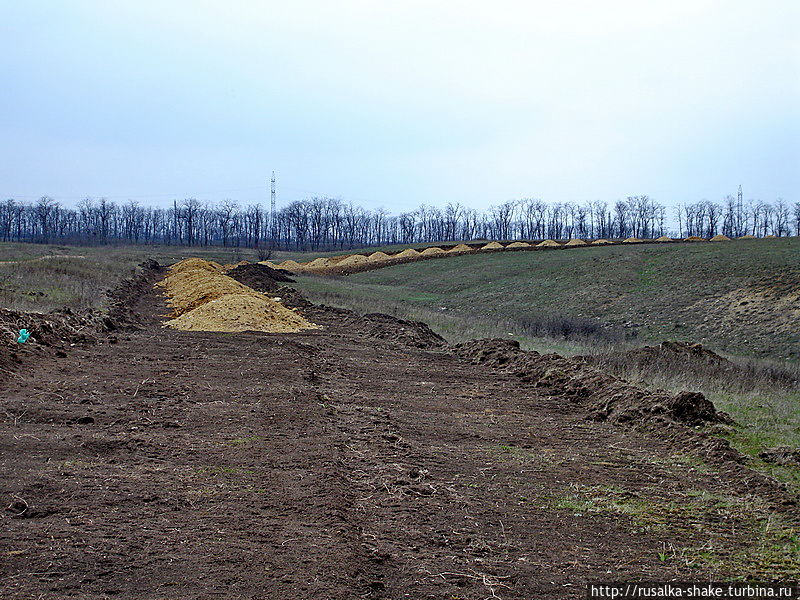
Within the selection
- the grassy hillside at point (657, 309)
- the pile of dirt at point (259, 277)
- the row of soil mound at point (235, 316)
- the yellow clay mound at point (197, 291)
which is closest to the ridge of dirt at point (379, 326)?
the grassy hillside at point (657, 309)

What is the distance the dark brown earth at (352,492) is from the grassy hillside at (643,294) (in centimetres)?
1504

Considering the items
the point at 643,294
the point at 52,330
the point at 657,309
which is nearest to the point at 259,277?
the point at 643,294

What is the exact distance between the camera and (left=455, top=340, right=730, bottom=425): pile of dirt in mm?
9211

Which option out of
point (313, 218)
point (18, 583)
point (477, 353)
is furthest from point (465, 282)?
point (313, 218)

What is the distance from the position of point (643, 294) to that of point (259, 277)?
23.3 meters

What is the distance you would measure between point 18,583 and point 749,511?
5835mm

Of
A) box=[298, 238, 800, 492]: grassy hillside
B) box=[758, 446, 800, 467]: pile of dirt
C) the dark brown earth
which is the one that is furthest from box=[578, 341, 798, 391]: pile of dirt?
box=[758, 446, 800, 467]: pile of dirt

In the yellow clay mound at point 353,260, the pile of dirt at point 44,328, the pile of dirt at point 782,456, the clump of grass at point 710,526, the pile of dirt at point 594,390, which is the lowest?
the clump of grass at point 710,526

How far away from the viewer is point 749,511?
19.4 ft

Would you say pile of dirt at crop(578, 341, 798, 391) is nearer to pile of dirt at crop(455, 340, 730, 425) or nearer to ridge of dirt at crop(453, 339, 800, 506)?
ridge of dirt at crop(453, 339, 800, 506)

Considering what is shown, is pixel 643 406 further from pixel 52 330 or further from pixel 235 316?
pixel 235 316

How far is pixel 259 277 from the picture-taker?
4203 centimetres

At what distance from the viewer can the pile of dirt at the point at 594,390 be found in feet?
30.2

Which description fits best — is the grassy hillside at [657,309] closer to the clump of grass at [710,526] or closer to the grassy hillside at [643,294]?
the grassy hillside at [643,294]
